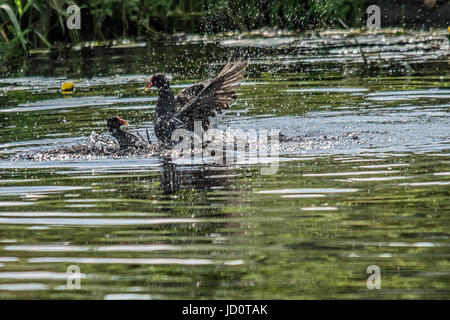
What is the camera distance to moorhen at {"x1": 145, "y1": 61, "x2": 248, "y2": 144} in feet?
29.3

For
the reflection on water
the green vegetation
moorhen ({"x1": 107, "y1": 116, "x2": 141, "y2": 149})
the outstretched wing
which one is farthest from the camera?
the green vegetation

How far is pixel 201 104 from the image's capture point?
9039 mm

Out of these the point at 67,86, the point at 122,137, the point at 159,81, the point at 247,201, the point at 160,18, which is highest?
the point at 160,18

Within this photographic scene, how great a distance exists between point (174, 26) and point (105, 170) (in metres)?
11.6

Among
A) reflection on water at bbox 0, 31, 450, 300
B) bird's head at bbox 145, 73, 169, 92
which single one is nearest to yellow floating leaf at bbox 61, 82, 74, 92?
reflection on water at bbox 0, 31, 450, 300

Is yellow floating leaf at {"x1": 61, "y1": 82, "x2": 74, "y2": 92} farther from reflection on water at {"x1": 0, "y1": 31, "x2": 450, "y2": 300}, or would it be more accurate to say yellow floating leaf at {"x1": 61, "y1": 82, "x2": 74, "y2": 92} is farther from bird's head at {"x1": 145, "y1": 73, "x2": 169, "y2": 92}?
bird's head at {"x1": 145, "y1": 73, "x2": 169, "y2": 92}

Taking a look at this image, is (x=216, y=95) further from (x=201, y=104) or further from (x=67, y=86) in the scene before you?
(x=67, y=86)

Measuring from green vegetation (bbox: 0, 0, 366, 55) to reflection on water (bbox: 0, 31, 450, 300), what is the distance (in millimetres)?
4583

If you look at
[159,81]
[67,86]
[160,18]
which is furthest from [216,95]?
[160,18]

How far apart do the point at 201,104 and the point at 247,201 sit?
9.97 ft

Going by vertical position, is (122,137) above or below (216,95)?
below

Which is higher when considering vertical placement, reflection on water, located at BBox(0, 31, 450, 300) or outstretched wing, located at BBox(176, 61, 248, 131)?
outstretched wing, located at BBox(176, 61, 248, 131)
